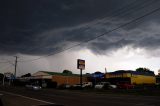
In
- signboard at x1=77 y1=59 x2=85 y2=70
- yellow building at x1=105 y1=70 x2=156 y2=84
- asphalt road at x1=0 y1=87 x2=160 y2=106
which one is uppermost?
signboard at x1=77 y1=59 x2=85 y2=70

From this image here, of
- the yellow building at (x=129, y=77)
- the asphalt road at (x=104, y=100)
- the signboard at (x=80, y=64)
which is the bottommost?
the asphalt road at (x=104, y=100)

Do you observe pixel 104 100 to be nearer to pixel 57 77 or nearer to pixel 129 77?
pixel 129 77

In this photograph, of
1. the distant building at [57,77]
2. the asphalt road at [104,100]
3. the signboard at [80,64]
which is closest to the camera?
the asphalt road at [104,100]

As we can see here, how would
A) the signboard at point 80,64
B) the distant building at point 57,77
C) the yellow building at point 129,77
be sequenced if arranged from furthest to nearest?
1. the distant building at point 57,77
2. the yellow building at point 129,77
3. the signboard at point 80,64

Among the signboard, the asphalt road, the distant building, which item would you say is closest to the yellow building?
the signboard

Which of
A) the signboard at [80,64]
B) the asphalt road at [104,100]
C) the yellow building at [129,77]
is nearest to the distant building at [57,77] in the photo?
the yellow building at [129,77]

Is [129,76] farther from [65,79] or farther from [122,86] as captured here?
[65,79]

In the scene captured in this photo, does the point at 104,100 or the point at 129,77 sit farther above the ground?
the point at 129,77

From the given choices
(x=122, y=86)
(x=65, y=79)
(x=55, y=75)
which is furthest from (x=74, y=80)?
(x=122, y=86)

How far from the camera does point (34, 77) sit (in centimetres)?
10256

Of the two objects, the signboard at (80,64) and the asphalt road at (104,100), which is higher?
the signboard at (80,64)

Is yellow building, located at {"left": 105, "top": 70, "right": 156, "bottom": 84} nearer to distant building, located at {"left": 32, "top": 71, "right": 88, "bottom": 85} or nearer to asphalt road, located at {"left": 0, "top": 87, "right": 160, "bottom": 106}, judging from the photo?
distant building, located at {"left": 32, "top": 71, "right": 88, "bottom": 85}

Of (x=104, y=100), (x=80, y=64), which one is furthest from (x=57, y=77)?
(x=104, y=100)

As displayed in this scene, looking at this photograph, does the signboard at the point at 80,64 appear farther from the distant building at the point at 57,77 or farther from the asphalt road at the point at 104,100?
the asphalt road at the point at 104,100
